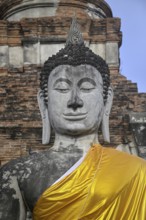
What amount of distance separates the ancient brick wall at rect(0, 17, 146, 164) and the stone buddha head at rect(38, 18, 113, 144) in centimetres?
350

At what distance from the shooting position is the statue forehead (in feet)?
17.4

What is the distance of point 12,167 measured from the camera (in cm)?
502

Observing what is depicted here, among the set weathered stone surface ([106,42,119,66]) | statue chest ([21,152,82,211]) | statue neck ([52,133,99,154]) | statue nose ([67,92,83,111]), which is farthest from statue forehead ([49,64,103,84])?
weathered stone surface ([106,42,119,66])

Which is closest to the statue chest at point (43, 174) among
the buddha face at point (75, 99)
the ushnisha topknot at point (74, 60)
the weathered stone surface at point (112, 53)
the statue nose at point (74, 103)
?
the buddha face at point (75, 99)

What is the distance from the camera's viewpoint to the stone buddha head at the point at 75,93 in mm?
5184

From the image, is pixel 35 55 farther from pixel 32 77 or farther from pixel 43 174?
pixel 43 174

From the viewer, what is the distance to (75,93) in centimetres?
522

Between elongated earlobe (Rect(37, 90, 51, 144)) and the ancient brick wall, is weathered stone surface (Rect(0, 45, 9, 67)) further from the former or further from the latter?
elongated earlobe (Rect(37, 90, 51, 144))

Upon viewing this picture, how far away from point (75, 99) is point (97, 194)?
0.77 metres

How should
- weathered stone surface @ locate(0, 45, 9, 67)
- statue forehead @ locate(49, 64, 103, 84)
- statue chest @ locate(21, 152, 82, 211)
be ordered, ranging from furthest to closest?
weathered stone surface @ locate(0, 45, 9, 67), statue forehead @ locate(49, 64, 103, 84), statue chest @ locate(21, 152, 82, 211)

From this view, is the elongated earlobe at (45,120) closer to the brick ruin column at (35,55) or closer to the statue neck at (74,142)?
the statue neck at (74,142)

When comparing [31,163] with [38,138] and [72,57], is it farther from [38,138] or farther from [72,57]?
[38,138]

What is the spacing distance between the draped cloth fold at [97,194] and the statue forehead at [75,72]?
0.69 metres

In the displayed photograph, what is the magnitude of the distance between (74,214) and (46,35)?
7.03 meters
